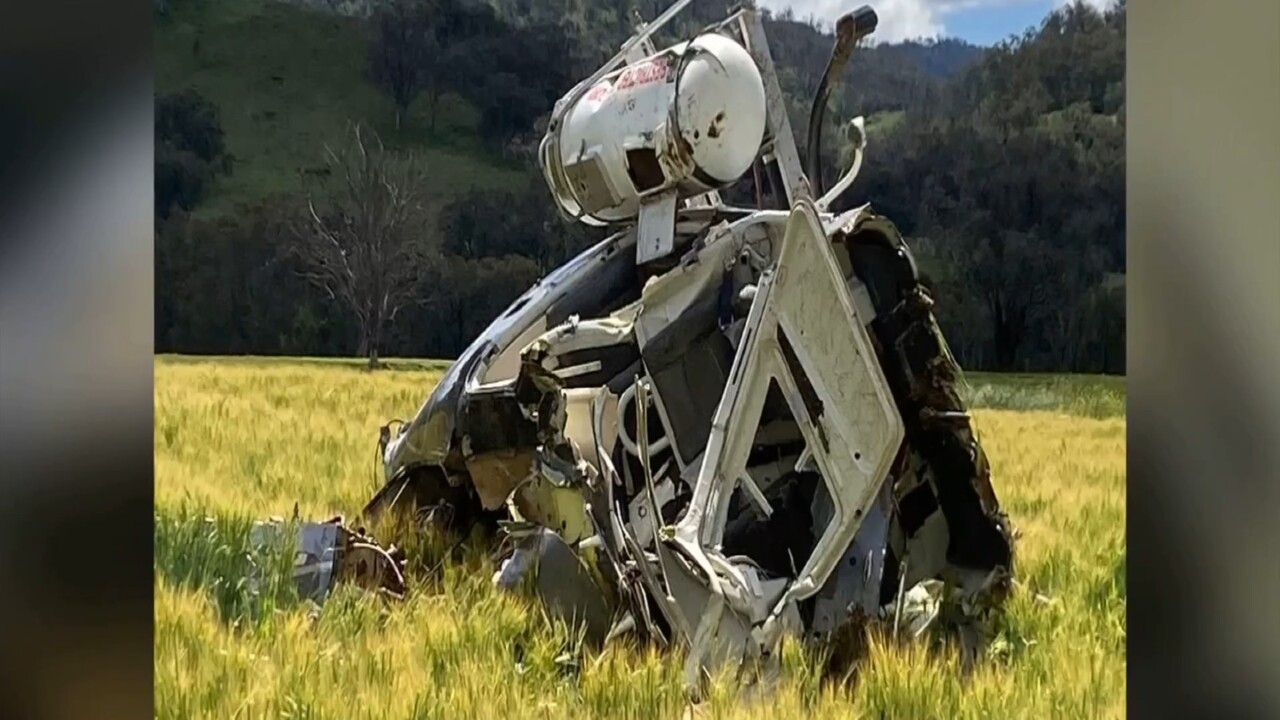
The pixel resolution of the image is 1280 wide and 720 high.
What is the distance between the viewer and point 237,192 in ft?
9.11

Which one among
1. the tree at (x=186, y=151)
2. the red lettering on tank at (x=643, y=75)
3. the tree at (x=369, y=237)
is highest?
the red lettering on tank at (x=643, y=75)

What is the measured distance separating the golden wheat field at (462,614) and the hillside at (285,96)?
39 cm

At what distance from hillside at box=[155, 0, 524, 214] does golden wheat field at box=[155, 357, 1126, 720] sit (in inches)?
15.2

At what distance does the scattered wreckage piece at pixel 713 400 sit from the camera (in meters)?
2.73

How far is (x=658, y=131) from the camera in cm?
280

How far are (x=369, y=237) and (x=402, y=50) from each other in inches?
14.9
